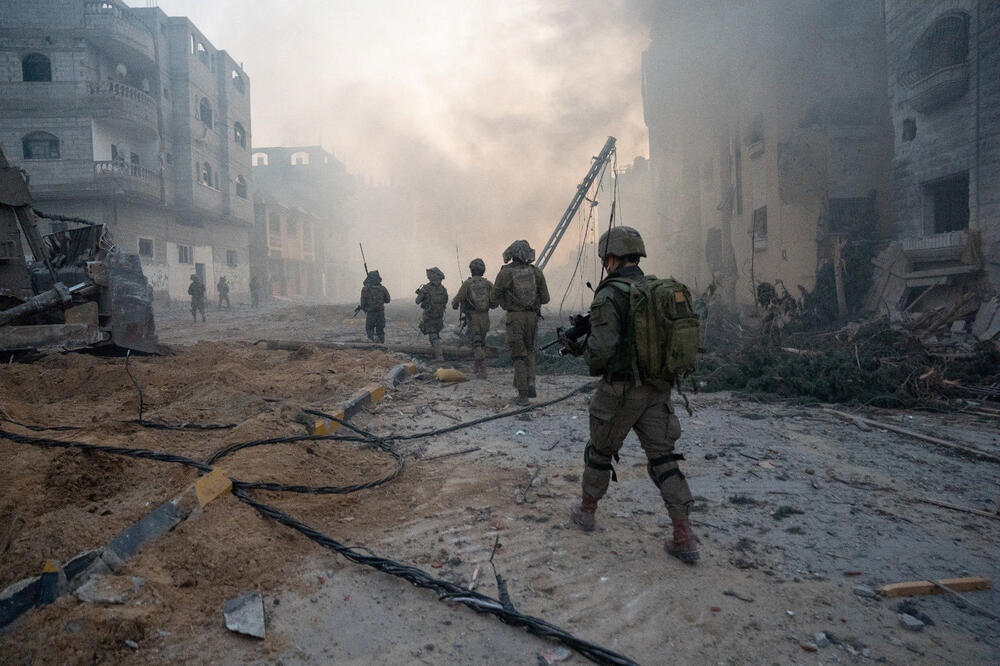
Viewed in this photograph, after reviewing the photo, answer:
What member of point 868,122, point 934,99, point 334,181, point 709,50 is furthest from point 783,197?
point 334,181

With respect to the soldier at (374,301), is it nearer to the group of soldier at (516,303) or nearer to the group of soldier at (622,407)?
the group of soldier at (516,303)

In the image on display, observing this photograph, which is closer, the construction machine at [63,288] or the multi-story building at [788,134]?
the construction machine at [63,288]

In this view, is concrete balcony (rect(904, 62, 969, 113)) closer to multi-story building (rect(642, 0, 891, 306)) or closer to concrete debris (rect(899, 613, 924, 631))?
multi-story building (rect(642, 0, 891, 306))

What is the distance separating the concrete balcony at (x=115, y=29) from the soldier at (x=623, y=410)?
87.9 ft

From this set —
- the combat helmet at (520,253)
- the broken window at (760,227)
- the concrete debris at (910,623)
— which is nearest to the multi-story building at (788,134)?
the broken window at (760,227)

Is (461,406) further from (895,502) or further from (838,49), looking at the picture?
(838,49)

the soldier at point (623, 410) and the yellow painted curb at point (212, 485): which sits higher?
the soldier at point (623, 410)

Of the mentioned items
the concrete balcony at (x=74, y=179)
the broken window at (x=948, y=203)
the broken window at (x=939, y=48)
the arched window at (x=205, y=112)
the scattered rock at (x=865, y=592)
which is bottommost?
the scattered rock at (x=865, y=592)

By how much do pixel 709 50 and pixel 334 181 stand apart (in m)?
47.3

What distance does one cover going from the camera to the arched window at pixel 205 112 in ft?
90.1

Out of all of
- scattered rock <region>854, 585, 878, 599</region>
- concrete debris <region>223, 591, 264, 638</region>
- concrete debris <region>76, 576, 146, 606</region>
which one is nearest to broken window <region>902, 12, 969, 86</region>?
scattered rock <region>854, 585, 878, 599</region>

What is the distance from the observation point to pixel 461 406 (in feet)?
20.7

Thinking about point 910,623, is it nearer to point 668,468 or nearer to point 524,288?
point 668,468

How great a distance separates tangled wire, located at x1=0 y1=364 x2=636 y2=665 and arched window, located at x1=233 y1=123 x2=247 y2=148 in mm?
31825
